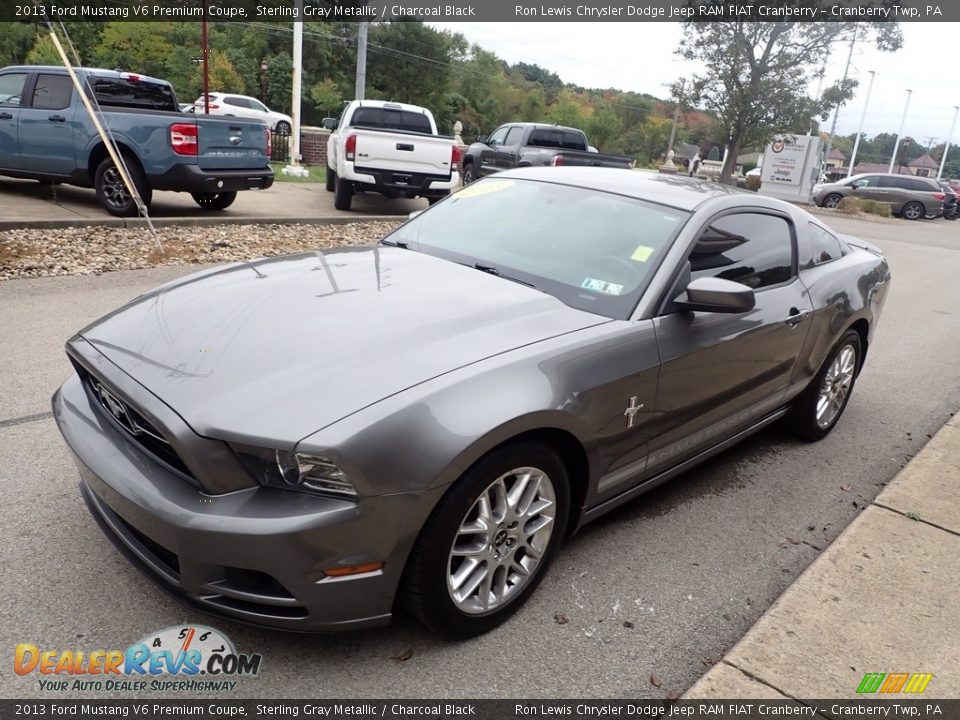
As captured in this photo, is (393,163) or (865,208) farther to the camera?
(865,208)

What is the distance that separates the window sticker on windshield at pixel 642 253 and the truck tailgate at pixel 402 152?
31.4ft

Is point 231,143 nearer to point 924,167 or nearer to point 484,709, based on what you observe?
point 484,709

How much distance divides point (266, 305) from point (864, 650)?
8.37ft

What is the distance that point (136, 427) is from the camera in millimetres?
2402

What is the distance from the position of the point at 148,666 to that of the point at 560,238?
2.37 metres

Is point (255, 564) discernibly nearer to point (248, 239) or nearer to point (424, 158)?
point (248, 239)

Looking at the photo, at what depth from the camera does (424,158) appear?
12.4 m

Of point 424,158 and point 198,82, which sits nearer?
point 424,158

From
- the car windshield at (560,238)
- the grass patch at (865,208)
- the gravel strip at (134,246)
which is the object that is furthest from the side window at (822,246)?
the grass patch at (865,208)

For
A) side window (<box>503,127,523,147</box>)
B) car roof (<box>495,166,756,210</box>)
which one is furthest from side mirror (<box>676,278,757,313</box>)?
side window (<box>503,127,523,147</box>)

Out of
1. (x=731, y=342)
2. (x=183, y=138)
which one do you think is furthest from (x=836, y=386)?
(x=183, y=138)

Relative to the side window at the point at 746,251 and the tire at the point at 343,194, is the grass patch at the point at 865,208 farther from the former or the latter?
the side window at the point at 746,251

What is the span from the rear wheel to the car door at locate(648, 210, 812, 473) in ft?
96.4

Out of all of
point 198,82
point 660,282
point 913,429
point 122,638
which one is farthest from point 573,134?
point 198,82
